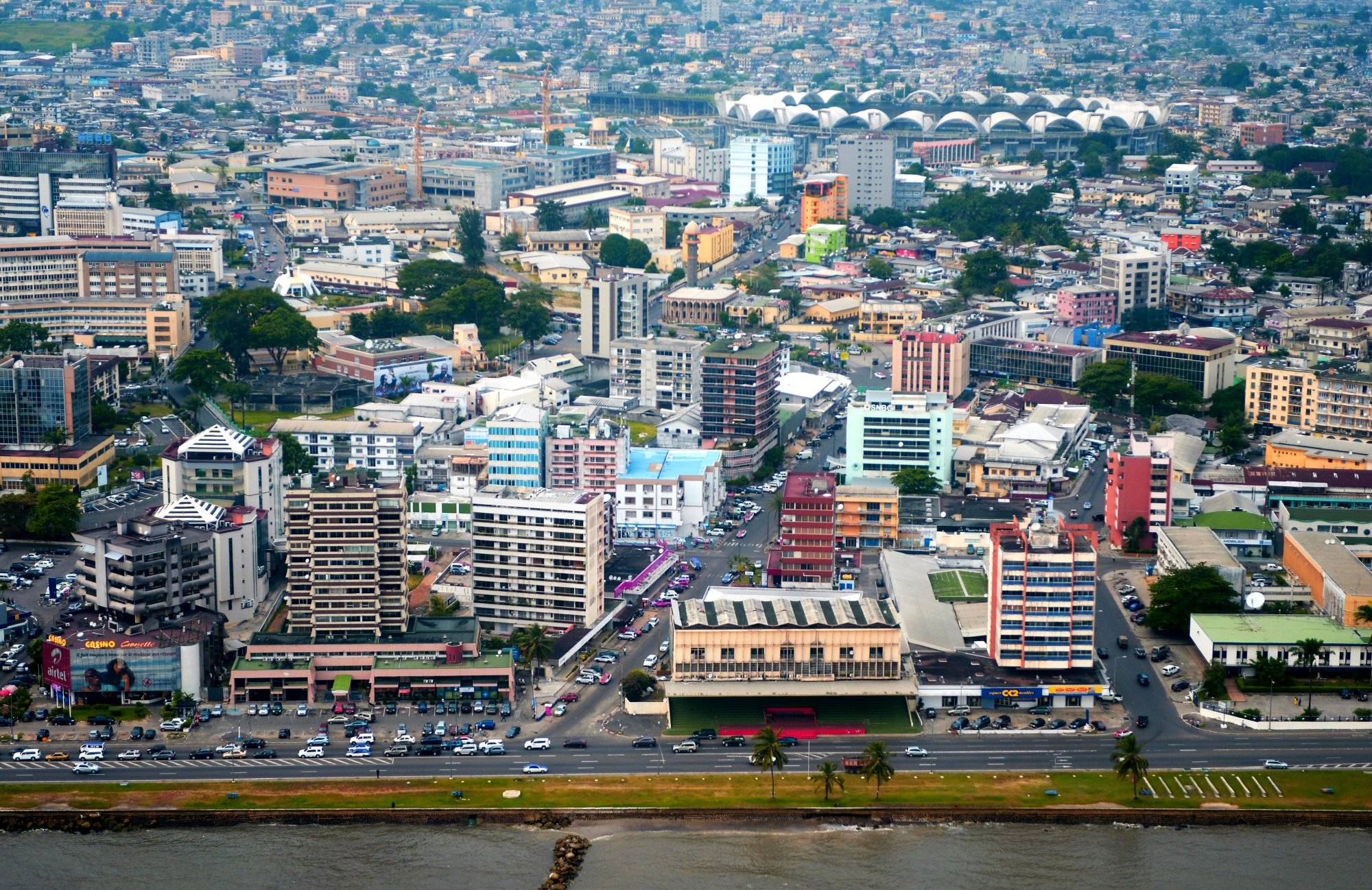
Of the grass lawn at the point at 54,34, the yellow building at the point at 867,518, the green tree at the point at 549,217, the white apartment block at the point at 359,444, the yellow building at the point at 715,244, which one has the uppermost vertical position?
the grass lawn at the point at 54,34

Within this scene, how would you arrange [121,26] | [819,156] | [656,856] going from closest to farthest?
[656,856]
[819,156]
[121,26]

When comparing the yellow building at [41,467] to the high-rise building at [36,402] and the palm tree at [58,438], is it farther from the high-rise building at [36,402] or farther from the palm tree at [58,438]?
the high-rise building at [36,402]

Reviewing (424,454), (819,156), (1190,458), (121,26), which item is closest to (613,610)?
(424,454)

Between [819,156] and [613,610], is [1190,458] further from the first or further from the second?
[819,156]

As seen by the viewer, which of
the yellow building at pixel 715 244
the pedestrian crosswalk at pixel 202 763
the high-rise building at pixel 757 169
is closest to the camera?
the pedestrian crosswalk at pixel 202 763

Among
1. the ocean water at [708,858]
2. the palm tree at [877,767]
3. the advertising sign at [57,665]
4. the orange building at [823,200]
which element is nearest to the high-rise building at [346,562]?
the advertising sign at [57,665]
